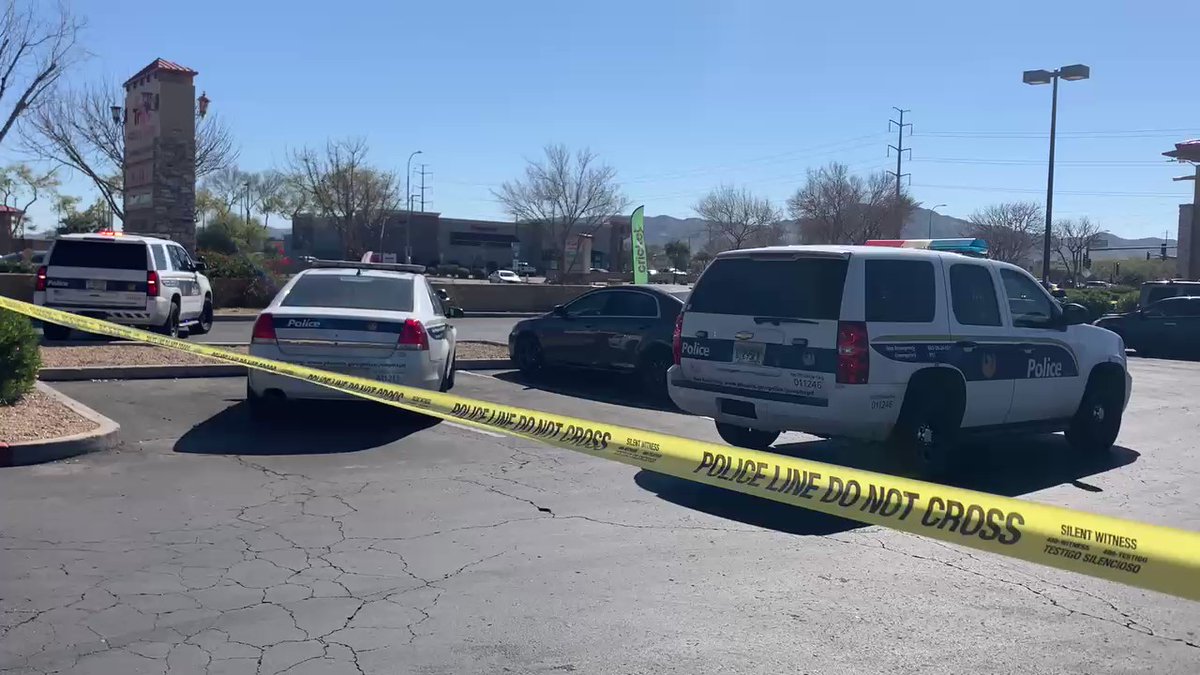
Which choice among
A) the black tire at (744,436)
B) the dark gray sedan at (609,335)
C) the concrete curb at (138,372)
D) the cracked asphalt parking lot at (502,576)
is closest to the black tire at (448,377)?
the cracked asphalt parking lot at (502,576)

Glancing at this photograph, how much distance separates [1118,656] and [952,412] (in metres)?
3.73

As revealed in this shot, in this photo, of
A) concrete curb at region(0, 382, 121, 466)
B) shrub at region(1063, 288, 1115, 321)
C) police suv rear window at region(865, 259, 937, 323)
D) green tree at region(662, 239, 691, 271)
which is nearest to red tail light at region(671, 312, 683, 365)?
police suv rear window at region(865, 259, 937, 323)

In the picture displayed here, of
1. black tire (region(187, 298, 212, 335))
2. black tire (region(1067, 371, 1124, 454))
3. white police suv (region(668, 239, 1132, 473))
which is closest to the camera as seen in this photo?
white police suv (region(668, 239, 1132, 473))

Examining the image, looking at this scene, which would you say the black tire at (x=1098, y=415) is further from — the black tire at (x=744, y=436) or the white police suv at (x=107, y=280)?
the white police suv at (x=107, y=280)

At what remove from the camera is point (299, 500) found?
7.25 m

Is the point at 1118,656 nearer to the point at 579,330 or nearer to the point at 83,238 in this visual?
the point at 579,330

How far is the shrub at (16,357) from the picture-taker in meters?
9.33

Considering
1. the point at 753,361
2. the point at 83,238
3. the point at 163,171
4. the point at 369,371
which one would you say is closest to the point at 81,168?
the point at 163,171

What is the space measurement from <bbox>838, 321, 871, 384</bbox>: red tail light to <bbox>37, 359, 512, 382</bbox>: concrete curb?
26.2ft

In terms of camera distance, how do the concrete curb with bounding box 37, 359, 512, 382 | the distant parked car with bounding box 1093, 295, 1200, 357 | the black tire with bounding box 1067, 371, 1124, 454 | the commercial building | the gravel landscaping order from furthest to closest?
1. the commercial building
2. the distant parked car with bounding box 1093, 295, 1200, 357
3. the concrete curb with bounding box 37, 359, 512, 382
4. the black tire with bounding box 1067, 371, 1124, 454
5. the gravel landscaping

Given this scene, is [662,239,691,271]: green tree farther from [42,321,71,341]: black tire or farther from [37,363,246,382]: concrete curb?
[37,363,246,382]: concrete curb

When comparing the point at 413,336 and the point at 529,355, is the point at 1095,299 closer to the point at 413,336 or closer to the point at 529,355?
the point at 529,355

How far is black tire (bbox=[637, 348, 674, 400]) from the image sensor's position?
13352 mm

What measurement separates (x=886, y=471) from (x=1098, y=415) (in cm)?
295
